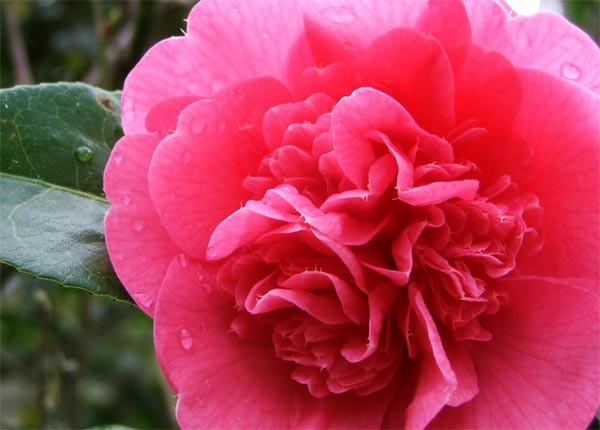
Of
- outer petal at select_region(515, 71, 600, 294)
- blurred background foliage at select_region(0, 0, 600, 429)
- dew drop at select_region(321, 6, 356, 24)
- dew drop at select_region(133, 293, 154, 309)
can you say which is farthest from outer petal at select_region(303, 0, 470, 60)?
blurred background foliage at select_region(0, 0, 600, 429)

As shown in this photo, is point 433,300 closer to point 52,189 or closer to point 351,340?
point 351,340

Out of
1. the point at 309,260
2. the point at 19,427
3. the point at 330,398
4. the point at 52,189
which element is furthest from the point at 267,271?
the point at 19,427

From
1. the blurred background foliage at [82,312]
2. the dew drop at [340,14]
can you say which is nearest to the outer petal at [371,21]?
the dew drop at [340,14]

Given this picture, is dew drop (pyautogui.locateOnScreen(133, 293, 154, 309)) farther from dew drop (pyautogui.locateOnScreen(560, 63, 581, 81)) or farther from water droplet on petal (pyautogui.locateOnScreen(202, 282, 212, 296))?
dew drop (pyautogui.locateOnScreen(560, 63, 581, 81))

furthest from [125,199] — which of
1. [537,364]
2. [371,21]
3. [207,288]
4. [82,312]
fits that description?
[82,312]

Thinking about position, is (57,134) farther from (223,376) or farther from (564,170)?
(564,170)

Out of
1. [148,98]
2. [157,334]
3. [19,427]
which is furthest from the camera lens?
[19,427]

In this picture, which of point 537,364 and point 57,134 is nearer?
point 537,364
